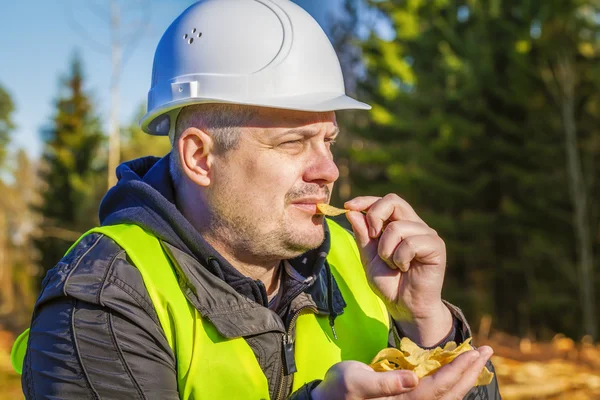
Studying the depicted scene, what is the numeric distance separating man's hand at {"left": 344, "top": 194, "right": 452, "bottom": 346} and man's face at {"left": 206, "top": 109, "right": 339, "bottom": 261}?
0.22m

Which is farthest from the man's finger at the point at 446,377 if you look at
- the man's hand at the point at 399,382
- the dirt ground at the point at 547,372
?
the dirt ground at the point at 547,372

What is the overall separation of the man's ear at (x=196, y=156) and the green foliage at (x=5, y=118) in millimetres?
43259

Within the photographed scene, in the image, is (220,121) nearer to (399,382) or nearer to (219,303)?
(219,303)

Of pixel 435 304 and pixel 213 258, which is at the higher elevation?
pixel 213 258

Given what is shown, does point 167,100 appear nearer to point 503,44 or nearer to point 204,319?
point 204,319

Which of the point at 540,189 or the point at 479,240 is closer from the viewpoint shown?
the point at 540,189

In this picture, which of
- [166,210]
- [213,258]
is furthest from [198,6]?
[213,258]

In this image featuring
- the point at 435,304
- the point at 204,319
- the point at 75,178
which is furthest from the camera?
the point at 75,178

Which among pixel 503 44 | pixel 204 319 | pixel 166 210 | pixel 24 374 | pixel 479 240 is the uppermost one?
pixel 503 44

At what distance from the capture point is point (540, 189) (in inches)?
1023

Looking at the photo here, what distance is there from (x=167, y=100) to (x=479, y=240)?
2864 centimetres

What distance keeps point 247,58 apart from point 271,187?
555 mm

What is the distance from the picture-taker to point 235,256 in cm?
272

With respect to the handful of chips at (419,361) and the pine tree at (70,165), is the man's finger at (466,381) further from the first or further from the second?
the pine tree at (70,165)
